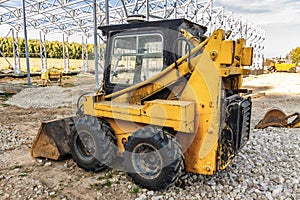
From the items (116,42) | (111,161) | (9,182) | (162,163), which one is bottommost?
(9,182)

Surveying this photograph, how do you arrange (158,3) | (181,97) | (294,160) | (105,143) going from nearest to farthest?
(181,97)
(105,143)
(294,160)
(158,3)

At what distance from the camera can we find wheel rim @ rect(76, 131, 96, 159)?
3923 mm

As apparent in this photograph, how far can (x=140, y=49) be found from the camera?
370 centimetres

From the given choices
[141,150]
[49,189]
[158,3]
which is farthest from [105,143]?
[158,3]

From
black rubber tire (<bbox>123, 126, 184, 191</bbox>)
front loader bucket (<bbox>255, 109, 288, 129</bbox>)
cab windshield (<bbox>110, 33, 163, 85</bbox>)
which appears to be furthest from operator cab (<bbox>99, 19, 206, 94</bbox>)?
front loader bucket (<bbox>255, 109, 288, 129</bbox>)

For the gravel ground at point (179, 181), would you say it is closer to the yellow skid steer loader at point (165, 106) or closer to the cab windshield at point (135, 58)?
the yellow skid steer loader at point (165, 106)

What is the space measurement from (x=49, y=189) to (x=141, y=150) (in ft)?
4.68

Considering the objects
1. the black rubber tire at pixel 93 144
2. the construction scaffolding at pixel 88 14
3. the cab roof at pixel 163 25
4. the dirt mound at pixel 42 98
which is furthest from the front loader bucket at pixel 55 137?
the construction scaffolding at pixel 88 14

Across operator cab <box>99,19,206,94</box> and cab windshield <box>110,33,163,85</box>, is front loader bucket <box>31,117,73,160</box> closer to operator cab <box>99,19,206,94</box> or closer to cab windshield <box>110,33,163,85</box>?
operator cab <box>99,19,206,94</box>

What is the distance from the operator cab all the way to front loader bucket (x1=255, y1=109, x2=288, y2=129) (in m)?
3.54

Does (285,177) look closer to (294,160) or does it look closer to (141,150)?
(294,160)

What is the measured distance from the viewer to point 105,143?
12.3 feet

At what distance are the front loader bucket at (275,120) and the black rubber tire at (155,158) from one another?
4.19 metres

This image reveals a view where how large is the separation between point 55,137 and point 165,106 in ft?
7.37
